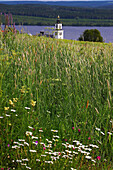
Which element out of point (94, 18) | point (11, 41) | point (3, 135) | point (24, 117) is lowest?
point (3, 135)

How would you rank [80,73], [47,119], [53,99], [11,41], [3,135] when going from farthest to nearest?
[11,41], [80,73], [53,99], [47,119], [3,135]

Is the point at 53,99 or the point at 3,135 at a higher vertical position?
the point at 53,99

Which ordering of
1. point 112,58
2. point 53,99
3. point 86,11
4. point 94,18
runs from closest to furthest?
1. point 53,99
2. point 112,58
3. point 94,18
4. point 86,11

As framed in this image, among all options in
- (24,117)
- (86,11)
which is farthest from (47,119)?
(86,11)

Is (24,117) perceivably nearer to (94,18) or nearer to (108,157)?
(108,157)

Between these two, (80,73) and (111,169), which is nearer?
(111,169)

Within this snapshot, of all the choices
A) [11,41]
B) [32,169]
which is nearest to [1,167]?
[32,169]

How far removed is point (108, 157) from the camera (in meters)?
3.74

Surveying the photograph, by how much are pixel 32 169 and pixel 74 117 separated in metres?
1.41

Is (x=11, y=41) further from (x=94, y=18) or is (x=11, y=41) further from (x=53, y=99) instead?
(x=94, y=18)

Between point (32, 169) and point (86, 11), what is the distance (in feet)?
566

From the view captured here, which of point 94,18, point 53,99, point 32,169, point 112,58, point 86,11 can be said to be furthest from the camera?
point 86,11

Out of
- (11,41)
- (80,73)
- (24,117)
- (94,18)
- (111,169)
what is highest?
(94,18)

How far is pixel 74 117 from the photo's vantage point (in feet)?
14.1
